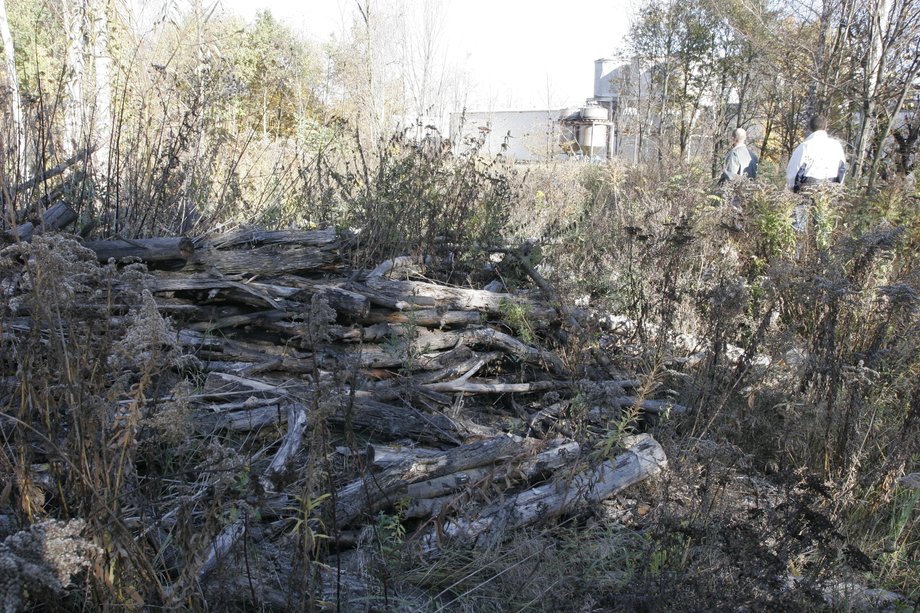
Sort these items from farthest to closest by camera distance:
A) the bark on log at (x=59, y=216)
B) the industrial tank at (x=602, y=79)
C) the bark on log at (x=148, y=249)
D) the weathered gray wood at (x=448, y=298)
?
the industrial tank at (x=602, y=79) → the weathered gray wood at (x=448, y=298) → the bark on log at (x=148, y=249) → the bark on log at (x=59, y=216)

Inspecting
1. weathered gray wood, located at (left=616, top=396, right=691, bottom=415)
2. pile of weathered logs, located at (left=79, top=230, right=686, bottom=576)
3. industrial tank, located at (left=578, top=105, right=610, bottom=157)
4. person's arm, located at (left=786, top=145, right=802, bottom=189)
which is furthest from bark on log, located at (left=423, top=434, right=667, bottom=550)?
industrial tank, located at (left=578, top=105, right=610, bottom=157)

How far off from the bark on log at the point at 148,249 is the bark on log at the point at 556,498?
234 cm

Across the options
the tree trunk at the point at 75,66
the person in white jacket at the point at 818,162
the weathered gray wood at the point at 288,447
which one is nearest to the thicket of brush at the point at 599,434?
the weathered gray wood at the point at 288,447

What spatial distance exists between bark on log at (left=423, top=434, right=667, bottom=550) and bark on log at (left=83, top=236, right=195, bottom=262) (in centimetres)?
234

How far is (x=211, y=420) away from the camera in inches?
121

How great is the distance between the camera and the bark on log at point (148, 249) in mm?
3934

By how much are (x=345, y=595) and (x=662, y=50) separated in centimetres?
1931

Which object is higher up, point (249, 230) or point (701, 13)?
point (701, 13)

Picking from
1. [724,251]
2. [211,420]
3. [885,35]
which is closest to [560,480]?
[211,420]

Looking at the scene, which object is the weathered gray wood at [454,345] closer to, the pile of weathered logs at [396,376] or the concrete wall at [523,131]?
the pile of weathered logs at [396,376]

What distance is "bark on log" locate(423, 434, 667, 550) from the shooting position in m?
2.68

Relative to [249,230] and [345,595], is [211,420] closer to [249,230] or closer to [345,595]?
[345,595]

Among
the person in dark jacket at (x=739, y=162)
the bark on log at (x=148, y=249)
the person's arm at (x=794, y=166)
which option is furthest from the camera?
the person in dark jacket at (x=739, y=162)

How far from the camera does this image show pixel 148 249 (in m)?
3.96
